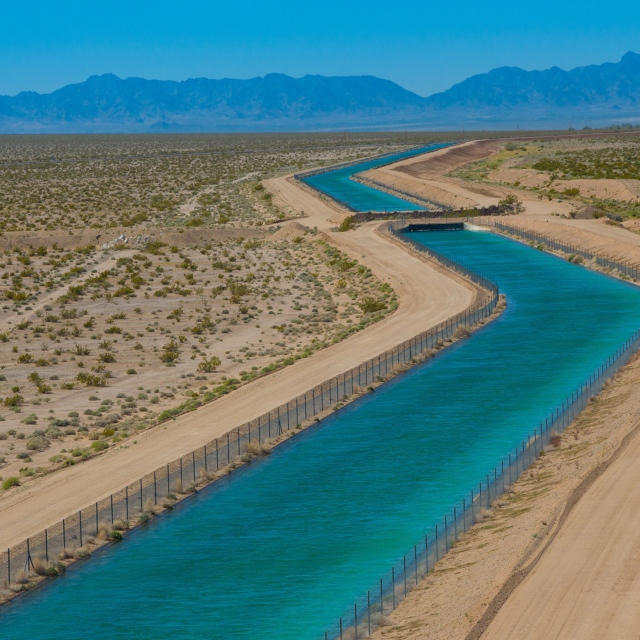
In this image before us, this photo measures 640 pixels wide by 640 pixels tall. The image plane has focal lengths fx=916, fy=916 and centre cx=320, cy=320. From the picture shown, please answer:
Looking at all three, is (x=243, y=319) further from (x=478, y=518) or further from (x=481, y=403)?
(x=478, y=518)

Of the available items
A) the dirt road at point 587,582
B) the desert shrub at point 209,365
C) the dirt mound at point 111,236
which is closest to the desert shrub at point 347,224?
the dirt mound at point 111,236

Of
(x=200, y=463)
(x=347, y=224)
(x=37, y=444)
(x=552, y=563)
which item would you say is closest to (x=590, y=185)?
(x=347, y=224)

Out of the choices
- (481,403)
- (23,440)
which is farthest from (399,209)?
(23,440)

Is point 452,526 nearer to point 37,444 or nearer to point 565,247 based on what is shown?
point 37,444

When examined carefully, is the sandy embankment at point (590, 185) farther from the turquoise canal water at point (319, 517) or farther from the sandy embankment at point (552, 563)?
the sandy embankment at point (552, 563)

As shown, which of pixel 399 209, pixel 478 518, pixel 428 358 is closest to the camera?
pixel 478 518
